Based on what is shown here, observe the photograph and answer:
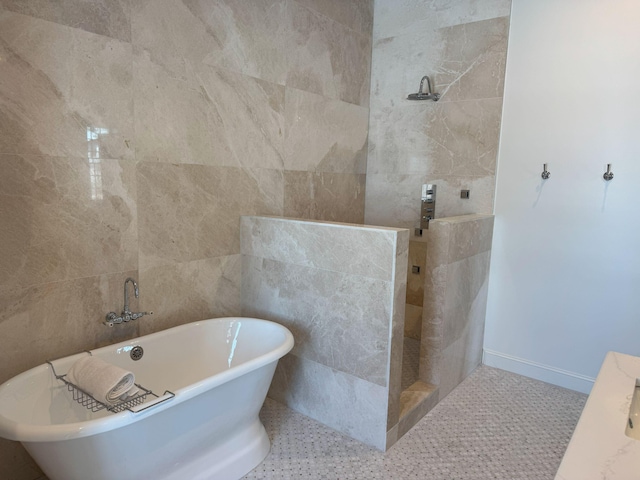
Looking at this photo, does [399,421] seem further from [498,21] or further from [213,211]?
[498,21]

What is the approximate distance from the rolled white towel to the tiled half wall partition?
0.99m

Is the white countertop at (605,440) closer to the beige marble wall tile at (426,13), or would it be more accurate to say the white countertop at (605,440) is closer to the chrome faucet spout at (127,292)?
the chrome faucet spout at (127,292)

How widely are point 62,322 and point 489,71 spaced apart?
292cm

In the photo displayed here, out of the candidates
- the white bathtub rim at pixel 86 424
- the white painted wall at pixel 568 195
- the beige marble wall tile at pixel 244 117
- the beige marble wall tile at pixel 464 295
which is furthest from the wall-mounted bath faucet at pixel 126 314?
the white painted wall at pixel 568 195

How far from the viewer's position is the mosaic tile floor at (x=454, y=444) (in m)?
2.01

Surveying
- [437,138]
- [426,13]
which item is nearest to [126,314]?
[437,138]

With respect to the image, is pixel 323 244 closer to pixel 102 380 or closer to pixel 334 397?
pixel 334 397

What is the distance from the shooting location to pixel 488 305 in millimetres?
3090

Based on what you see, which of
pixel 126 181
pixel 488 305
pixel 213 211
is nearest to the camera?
pixel 126 181

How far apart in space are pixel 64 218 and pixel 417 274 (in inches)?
97.4

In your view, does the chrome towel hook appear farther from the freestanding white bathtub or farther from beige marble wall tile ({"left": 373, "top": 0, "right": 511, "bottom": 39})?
the freestanding white bathtub

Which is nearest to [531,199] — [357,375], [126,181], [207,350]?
[357,375]

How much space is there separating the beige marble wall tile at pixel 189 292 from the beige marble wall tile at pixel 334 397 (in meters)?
0.52

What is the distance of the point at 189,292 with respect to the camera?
2408mm
